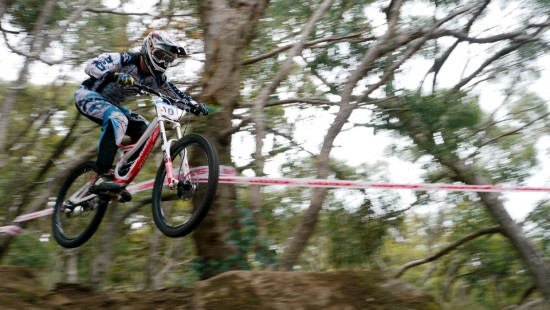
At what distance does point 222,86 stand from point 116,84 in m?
1.14

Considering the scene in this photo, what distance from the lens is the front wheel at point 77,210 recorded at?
5863 mm

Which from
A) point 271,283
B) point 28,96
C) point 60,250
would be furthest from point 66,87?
point 271,283

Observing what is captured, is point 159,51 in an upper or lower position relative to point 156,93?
upper

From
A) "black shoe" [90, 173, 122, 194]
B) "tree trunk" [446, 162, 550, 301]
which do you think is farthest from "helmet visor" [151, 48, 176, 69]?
"tree trunk" [446, 162, 550, 301]

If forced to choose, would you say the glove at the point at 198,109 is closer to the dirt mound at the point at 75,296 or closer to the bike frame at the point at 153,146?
the bike frame at the point at 153,146

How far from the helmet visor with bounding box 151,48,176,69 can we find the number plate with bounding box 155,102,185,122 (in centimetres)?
36

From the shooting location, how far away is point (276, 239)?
7988mm

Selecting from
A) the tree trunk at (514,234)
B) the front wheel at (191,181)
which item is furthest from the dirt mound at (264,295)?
the tree trunk at (514,234)

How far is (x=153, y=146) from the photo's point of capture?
5344 mm

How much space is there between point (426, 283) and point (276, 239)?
171 inches

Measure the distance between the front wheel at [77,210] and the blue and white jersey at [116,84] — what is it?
79 cm

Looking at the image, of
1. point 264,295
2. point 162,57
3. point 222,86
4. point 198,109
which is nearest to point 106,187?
point 198,109

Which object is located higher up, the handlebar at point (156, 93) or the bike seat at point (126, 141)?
the handlebar at point (156, 93)

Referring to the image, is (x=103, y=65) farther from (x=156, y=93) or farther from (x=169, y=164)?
(x=169, y=164)
